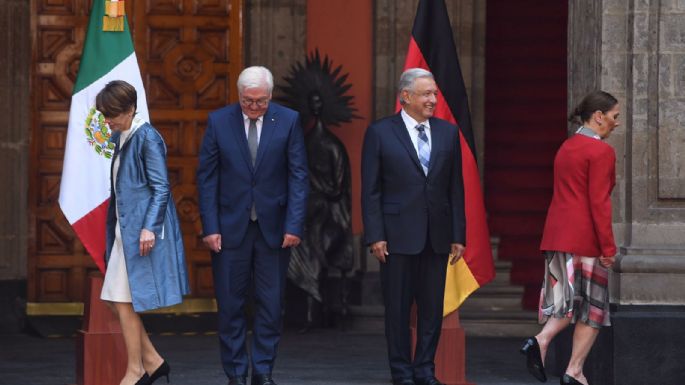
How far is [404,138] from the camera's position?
34.0 feet

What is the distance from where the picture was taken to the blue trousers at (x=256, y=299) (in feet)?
33.2

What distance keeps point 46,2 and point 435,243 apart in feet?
17.8

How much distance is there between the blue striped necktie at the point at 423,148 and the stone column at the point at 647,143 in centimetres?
139

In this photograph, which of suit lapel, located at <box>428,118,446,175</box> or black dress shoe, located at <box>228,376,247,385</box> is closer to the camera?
black dress shoe, located at <box>228,376,247,385</box>

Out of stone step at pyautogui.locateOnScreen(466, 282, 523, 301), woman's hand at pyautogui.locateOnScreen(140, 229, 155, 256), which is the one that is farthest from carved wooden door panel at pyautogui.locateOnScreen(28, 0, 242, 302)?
woman's hand at pyautogui.locateOnScreen(140, 229, 155, 256)

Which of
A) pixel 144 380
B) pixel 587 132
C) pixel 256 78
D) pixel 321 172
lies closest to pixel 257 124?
pixel 256 78

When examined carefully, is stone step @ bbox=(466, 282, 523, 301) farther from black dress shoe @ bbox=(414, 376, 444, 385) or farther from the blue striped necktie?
the blue striped necktie

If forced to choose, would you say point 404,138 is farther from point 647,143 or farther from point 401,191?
point 647,143

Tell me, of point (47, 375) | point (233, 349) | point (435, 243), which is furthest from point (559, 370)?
point (47, 375)

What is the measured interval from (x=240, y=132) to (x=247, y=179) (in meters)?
0.29

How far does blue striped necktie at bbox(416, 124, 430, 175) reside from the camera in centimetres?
1037

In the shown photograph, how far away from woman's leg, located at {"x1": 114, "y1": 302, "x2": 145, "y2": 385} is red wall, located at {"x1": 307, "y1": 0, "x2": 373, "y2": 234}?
17.2 ft

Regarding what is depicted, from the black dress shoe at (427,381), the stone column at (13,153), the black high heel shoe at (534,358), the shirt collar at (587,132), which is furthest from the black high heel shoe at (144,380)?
the stone column at (13,153)

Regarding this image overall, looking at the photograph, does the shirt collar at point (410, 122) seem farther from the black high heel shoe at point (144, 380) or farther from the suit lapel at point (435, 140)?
the black high heel shoe at point (144, 380)
